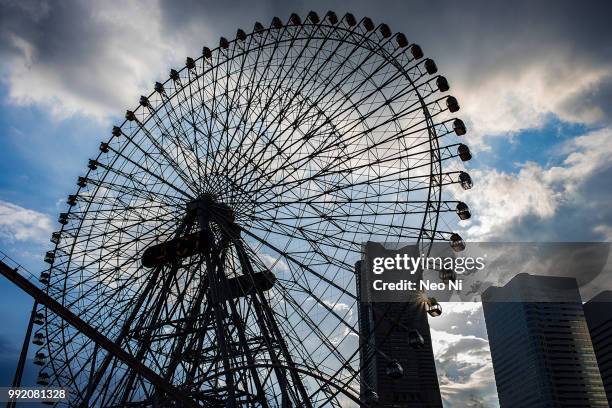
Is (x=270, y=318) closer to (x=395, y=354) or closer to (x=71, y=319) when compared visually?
(x=71, y=319)

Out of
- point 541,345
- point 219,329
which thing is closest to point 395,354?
point 541,345

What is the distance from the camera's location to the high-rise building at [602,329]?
445ft

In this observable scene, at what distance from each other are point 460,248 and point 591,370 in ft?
512

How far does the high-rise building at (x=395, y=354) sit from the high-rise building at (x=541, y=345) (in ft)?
118

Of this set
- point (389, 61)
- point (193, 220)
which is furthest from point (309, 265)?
point (389, 61)

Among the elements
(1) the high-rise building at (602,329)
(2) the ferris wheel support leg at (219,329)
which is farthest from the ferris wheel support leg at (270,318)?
(1) the high-rise building at (602,329)

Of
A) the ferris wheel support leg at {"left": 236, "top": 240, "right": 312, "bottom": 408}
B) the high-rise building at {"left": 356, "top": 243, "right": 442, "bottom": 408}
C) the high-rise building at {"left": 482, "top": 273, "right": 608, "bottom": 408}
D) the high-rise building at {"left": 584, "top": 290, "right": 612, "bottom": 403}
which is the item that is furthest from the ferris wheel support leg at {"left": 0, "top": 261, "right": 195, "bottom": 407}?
the high-rise building at {"left": 482, "top": 273, "right": 608, "bottom": 408}

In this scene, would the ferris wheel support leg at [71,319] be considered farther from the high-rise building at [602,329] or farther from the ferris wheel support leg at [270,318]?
the high-rise building at [602,329]

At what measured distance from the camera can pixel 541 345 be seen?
6235 inches

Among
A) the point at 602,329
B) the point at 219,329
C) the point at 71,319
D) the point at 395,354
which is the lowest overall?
the point at 71,319

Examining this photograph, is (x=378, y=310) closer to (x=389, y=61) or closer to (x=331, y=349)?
(x=331, y=349)

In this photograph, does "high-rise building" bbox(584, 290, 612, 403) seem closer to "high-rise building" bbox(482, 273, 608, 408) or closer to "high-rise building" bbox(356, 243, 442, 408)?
"high-rise building" bbox(482, 273, 608, 408)

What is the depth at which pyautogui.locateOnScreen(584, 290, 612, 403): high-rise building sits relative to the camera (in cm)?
13575

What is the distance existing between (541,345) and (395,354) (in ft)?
201
